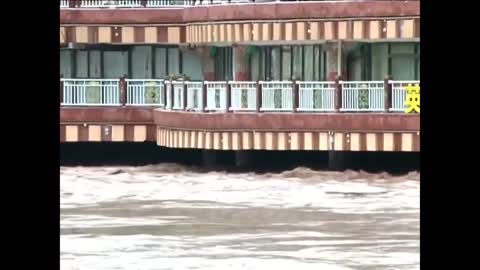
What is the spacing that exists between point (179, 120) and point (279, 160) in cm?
408

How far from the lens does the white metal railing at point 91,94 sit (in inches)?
1698

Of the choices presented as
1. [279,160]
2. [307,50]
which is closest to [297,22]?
[307,50]

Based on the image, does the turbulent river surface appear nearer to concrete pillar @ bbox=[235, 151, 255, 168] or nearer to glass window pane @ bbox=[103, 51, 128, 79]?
concrete pillar @ bbox=[235, 151, 255, 168]

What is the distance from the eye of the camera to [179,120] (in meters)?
40.9

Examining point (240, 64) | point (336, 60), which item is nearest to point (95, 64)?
point (240, 64)

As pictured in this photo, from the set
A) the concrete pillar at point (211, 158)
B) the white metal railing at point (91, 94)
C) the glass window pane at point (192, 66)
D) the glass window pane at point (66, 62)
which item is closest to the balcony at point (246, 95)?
the white metal railing at point (91, 94)

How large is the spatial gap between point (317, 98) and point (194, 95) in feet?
13.7

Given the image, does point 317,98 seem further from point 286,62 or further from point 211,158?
point 211,158

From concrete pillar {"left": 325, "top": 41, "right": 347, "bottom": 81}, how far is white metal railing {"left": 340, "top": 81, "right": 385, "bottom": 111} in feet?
6.94

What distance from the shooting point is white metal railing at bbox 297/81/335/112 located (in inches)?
1512

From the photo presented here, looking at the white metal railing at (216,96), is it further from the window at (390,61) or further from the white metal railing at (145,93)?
the window at (390,61)
